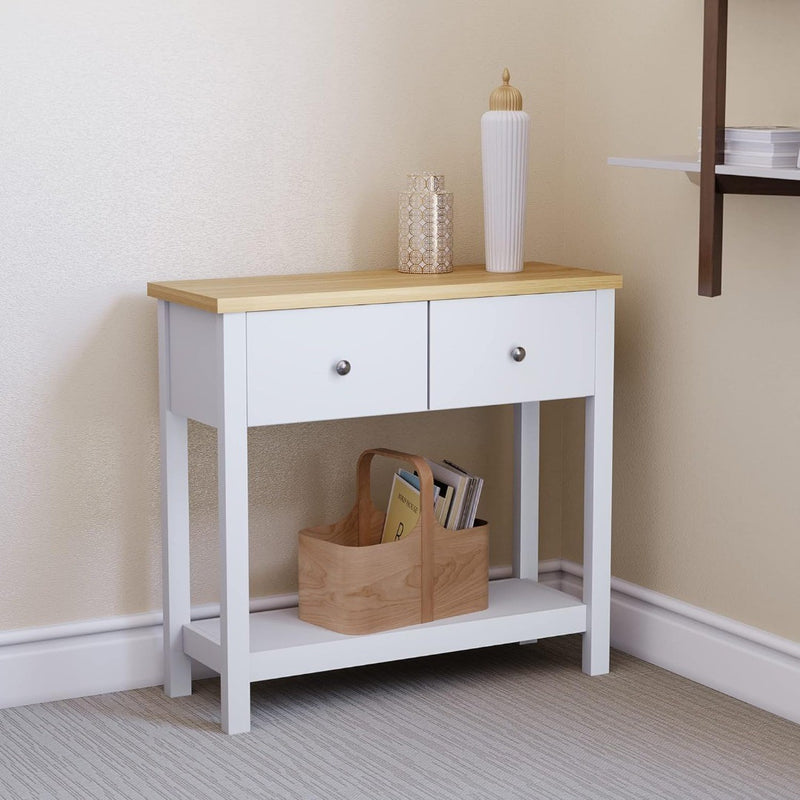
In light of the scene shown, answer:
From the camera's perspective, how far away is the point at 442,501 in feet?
8.29

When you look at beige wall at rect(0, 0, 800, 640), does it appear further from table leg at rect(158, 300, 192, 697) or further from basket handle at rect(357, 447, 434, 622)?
basket handle at rect(357, 447, 434, 622)

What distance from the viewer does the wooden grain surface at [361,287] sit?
218cm

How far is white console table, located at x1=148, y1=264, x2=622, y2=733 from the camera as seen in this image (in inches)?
86.7

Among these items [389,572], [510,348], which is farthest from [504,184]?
[389,572]

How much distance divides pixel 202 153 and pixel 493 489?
915 mm

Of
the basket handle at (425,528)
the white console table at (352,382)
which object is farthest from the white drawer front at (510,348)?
the basket handle at (425,528)

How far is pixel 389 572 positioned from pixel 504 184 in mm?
724

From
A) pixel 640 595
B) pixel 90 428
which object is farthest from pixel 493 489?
pixel 90 428

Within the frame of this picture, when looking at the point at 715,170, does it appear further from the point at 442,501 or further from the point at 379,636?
the point at 379,636

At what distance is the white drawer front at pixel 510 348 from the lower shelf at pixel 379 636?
403 mm

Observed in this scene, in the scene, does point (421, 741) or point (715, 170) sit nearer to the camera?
point (715, 170)

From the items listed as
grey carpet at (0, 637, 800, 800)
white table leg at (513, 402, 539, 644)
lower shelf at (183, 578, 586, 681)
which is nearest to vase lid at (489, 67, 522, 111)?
white table leg at (513, 402, 539, 644)

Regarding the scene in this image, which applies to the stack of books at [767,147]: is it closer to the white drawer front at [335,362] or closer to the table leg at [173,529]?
the white drawer front at [335,362]

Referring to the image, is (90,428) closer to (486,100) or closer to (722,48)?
(486,100)
